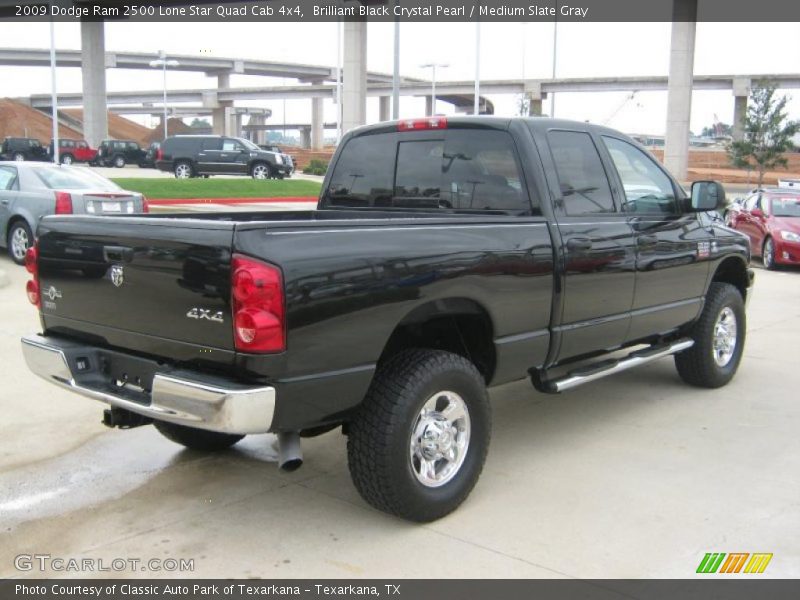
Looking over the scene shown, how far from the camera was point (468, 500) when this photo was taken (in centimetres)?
457

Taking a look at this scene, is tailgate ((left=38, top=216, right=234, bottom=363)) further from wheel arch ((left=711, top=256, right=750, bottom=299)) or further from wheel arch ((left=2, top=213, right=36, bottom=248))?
wheel arch ((left=2, top=213, right=36, bottom=248))

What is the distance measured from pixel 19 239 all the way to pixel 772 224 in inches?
516

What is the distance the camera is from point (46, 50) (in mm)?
88812

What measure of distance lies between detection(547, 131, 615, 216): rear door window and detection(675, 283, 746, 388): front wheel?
1657 mm

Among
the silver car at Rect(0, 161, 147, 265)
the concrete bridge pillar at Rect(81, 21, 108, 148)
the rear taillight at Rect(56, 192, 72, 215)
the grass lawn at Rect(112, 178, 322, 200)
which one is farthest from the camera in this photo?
the concrete bridge pillar at Rect(81, 21, 108, 148)

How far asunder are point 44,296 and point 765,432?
4.74 m

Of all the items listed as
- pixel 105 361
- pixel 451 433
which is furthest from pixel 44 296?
pixel 451 433

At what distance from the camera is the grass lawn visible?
2561 centimetres

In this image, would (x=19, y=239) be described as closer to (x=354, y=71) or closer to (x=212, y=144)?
(x=212, y=144)

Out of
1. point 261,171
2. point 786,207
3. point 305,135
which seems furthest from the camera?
point 305,135

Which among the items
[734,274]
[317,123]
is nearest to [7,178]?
[734,274]

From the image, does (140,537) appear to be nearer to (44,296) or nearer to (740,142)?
(44,296)

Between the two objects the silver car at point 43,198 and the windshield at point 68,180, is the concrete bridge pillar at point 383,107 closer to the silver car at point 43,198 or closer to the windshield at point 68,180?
the windshield at point 68,180

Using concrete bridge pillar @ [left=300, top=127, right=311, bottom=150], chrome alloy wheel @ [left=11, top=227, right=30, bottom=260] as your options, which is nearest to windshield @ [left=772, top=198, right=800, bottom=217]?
chrome alloy wheel @ [left=11, top=227, right=30, bottom=260]
